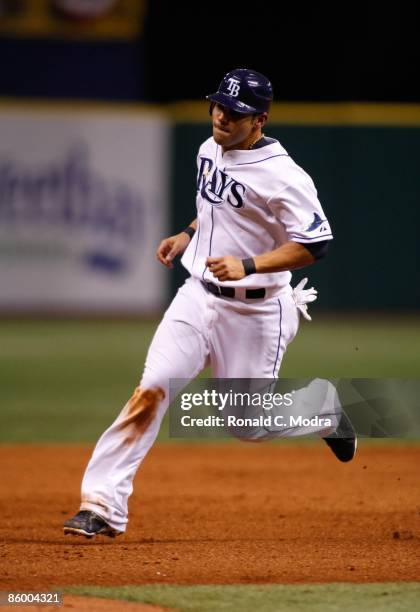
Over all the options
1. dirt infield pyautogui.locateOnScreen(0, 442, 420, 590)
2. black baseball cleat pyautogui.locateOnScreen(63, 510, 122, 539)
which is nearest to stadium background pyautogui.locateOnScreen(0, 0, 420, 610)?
dirt infield pyautogui.locateOnScreen(0, 442, 420, 590)

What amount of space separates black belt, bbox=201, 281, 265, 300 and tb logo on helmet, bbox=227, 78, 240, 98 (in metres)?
0.79

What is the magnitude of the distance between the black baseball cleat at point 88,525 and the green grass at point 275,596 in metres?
0.60

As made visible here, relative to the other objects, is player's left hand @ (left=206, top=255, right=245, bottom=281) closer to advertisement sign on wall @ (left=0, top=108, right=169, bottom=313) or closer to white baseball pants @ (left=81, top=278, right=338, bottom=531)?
white baseball pants @ (left=81, top=278, right=338, bottom=531)

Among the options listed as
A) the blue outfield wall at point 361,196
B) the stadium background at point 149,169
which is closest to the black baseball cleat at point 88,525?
the stadium background at point 149,169

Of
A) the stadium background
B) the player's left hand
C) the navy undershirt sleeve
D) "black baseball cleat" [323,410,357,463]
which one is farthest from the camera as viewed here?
the stadium background

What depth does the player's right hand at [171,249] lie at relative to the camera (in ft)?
16.6

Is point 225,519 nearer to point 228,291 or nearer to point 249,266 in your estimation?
point 228,291

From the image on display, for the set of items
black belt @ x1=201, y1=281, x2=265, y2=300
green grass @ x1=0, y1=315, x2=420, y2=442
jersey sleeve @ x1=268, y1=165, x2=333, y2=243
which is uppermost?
jersey sleeve @ x1=268, y1=165, x2=333, y2=243

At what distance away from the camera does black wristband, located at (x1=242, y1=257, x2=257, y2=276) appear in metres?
4.53

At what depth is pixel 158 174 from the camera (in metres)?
15.1

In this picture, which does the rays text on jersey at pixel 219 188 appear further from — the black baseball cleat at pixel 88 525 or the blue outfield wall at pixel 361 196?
the blue outfield wall at pixel 361 196

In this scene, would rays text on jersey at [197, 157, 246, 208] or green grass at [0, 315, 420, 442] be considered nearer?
rays text on jersey at [197, 157, 246, 208]

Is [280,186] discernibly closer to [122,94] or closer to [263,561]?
[263,561]

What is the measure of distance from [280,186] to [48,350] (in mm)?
7421
